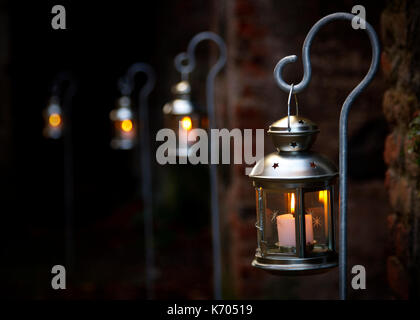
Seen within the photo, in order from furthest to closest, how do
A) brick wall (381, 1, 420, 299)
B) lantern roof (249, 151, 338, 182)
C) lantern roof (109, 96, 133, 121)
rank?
lantern roof (109, 96, 133, 121) → brick wall (381, 1, 420, 299) → lantern roof (249, 151, 338, 182)

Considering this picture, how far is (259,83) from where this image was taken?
16.5 ft

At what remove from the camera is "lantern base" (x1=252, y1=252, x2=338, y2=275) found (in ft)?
7.56

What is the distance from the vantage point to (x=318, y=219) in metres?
2.43

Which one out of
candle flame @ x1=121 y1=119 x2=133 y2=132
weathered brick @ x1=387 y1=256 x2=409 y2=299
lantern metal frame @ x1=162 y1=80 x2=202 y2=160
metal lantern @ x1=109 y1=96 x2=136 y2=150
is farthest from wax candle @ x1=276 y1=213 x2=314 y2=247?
candle flame @ x1=121 y1=119 x2=133 y2=132

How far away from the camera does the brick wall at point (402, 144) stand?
8.96 feet

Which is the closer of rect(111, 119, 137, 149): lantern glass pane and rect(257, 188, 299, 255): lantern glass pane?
rect(257, 188, 299, 255): lantern glass pane

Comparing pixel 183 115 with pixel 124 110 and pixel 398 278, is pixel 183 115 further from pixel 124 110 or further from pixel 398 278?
pixel 398 278

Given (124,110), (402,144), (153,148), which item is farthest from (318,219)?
(153,148)

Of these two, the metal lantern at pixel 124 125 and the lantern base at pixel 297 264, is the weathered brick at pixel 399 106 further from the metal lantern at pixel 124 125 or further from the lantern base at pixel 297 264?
the metal lantern at pixel 124 125

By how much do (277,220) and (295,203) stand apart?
0.11 meters

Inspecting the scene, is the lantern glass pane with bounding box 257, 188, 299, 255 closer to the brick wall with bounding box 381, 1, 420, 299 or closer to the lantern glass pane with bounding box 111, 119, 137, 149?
the brick wall with bounding box 381, 1, 420, 299

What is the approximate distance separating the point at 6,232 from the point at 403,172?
878 centimetres
